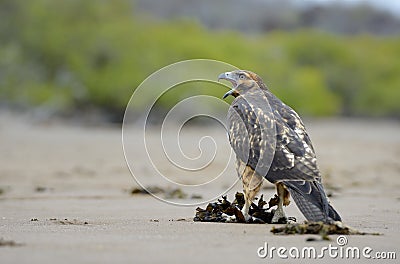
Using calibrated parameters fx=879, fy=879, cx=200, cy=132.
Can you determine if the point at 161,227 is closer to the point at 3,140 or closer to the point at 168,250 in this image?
the point at 168,250

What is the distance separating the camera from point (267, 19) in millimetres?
117688

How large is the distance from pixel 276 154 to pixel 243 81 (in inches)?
37.0

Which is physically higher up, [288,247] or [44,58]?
[44,58]

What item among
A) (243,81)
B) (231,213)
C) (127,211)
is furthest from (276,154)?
(127,211)

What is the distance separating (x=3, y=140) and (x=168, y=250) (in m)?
14.6

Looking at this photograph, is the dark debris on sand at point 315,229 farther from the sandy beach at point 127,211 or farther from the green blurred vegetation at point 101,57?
the green blurred vegetation at point 101,57

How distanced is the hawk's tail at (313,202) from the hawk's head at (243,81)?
1.07m

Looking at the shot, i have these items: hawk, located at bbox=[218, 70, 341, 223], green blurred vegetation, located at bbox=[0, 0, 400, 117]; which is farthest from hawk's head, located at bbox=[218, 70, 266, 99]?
green blurred vegetation, located at bbox=[0, 0, 400, 117]

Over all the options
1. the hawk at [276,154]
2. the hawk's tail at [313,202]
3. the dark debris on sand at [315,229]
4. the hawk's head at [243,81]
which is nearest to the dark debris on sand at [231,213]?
the hawk at [276,154]

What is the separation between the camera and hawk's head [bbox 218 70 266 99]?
23.4ft

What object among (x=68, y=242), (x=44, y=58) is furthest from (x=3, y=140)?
(x=44, y=58)

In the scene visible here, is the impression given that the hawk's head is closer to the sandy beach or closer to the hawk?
the hawk

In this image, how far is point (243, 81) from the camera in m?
7.18

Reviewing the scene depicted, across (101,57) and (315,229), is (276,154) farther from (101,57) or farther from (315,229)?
(101,57)
